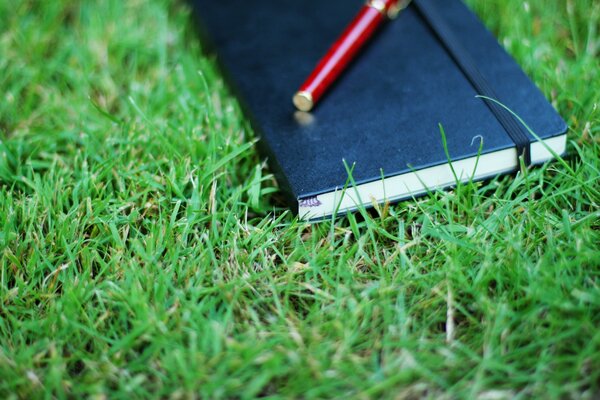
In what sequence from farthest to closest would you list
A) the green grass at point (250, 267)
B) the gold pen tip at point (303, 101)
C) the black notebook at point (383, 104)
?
the gold pen tip at point (303, 101)
the black notebook at point (383, 104)
the green grass at point (250, 267)

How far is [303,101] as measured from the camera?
1.62m

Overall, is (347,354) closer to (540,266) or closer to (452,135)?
(540,266)

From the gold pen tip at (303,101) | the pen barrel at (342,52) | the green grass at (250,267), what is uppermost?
the pen barrel at (342,52)

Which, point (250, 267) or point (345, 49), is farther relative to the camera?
point (345, 49)

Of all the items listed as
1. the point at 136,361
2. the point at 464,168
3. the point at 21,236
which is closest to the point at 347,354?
the point at 136,361

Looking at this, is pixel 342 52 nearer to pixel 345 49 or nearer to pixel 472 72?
pixel 345 49

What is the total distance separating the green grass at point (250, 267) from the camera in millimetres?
1213

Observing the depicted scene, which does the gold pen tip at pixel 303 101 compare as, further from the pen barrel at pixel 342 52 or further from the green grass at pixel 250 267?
the green grass at pixel 250 267

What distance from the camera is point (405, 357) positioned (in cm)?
121

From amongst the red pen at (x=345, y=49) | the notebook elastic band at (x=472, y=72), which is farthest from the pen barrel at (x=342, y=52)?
the notebook elastic band at (x=472, y=72)

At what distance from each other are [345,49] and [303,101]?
193mm

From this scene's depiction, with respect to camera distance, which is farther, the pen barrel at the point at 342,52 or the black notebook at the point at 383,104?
the pen barrel at the point at 342,52

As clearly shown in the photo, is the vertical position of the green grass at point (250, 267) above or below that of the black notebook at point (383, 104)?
below

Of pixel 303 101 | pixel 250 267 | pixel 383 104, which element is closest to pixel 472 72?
pixel 383 104
